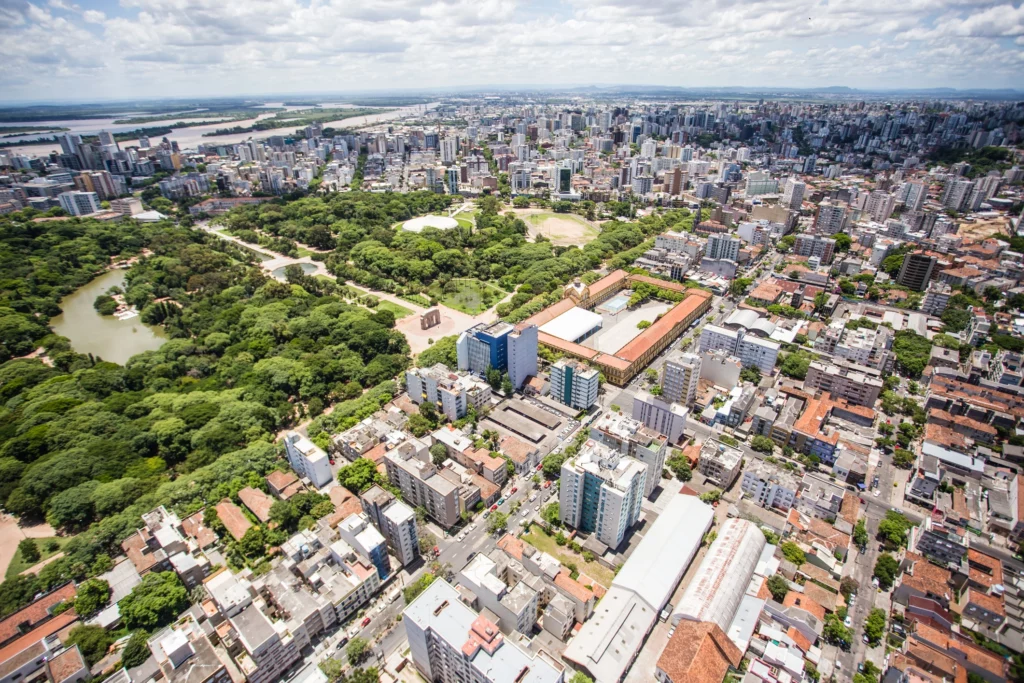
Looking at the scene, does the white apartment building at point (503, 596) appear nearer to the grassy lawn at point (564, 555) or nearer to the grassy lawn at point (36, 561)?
the grassy lawn at point (564, 555)

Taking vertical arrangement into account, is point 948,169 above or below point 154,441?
above

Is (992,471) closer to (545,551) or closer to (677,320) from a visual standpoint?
(677,320)

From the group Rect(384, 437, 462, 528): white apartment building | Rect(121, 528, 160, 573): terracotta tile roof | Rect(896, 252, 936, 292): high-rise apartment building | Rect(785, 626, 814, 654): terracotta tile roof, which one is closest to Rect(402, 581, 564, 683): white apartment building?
Rect(384, 437, 462, 528): white apartment building

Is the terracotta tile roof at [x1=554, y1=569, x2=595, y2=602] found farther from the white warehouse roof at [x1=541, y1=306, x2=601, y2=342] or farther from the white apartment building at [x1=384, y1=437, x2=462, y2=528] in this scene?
the white warehouse roof at [x1=541, y1=306, x2=601, y2=342]

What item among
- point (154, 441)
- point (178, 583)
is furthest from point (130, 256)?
point (178, 583)

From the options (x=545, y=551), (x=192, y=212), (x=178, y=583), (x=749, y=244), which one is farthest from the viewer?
(x=192, y=212)

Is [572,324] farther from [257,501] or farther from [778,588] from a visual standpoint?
[257,501]

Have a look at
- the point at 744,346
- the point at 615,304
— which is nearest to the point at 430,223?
the point at 615,304
